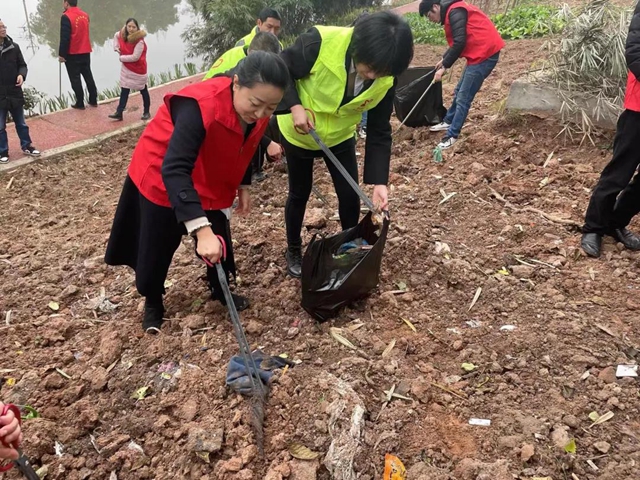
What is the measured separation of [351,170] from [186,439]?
1.67m

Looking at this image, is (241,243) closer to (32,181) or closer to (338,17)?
(32,181)

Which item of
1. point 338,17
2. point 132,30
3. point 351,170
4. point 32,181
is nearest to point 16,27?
point 338,17

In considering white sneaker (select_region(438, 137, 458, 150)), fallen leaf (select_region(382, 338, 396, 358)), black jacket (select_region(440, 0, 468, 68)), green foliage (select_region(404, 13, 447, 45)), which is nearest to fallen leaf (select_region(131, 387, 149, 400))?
fallen leaf (select_region(382, 338, 396, 358))

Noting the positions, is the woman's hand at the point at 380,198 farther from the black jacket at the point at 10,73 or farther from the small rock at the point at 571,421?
the black jacket at the point at 10,73

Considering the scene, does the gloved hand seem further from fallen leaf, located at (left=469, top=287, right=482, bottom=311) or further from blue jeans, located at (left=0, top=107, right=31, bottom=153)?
blue jeans, located at (left=0, top=107, right=31, bottom=153)

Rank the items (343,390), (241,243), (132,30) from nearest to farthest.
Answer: (343,390) → (241,243) → (132,30)

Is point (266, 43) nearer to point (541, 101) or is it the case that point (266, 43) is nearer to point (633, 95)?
point (633, 95)

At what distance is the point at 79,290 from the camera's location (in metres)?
3.30

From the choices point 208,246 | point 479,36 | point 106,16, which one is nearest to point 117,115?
point 479,36

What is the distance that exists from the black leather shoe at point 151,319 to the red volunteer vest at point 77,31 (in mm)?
5462

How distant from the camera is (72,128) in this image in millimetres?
6523

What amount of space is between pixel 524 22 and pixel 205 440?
31.2 ft

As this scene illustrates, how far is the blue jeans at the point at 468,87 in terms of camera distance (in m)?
4.94

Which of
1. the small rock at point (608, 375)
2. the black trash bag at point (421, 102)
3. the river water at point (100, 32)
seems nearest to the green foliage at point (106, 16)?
the river water at point (100, 32)
